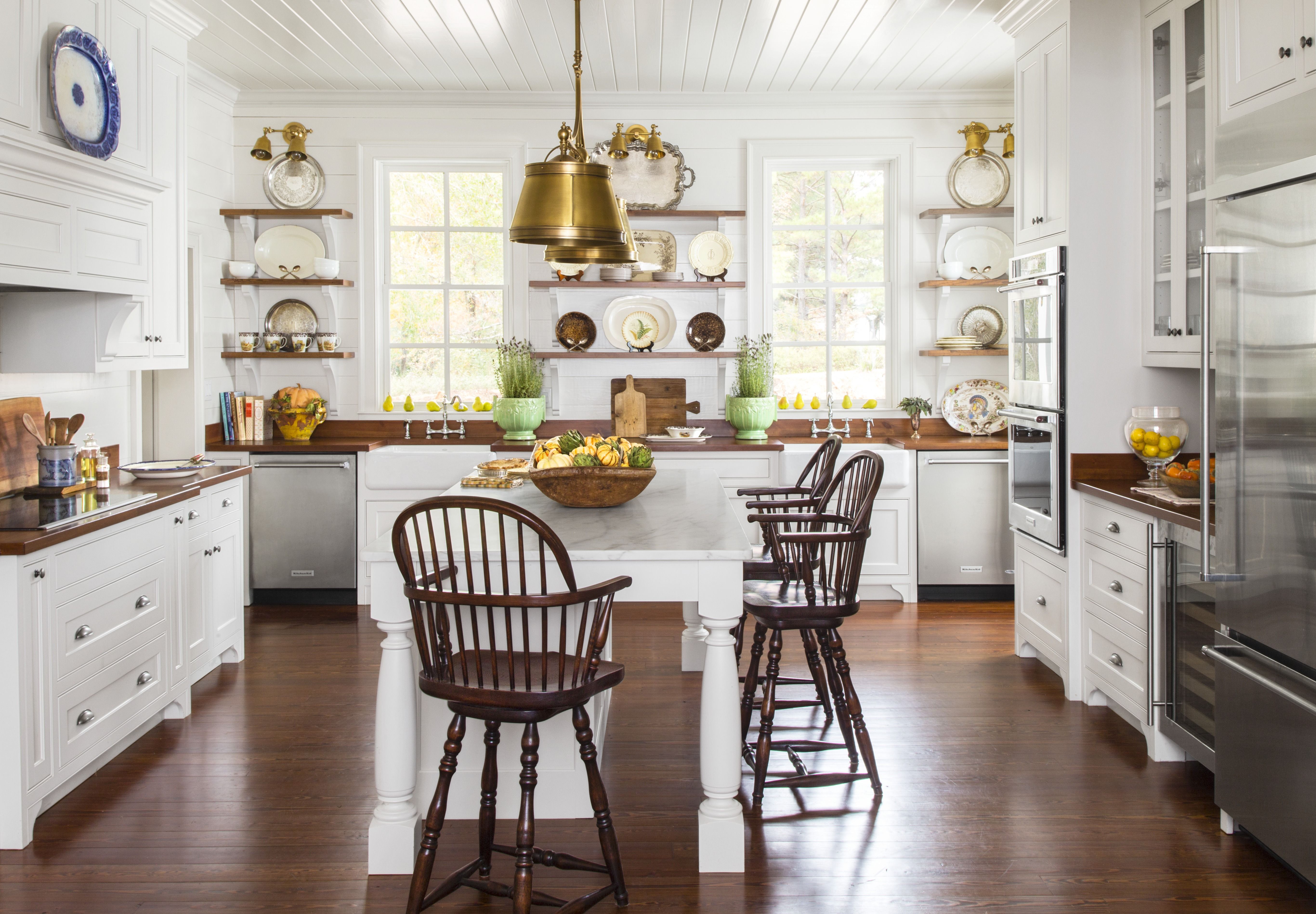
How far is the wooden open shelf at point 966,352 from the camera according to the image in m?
6.14

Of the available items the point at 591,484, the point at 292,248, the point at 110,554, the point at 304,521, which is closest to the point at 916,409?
the point at 591,484

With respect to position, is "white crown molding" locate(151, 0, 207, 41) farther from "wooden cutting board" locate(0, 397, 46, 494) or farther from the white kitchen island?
the white kitchen island

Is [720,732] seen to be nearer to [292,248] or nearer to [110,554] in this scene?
[110,554]

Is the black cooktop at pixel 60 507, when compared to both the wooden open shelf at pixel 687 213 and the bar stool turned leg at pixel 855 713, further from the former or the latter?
the wooden open shelf at pixel 687 213

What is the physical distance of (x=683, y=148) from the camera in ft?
20.6

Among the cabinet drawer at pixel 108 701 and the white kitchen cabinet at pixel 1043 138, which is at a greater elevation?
the white kitchen cabinet at pixel 1043 138

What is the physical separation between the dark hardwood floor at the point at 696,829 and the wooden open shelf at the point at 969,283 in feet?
8.51

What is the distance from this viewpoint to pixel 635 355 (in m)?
6.26

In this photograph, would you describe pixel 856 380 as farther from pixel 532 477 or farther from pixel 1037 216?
pixel 532 477

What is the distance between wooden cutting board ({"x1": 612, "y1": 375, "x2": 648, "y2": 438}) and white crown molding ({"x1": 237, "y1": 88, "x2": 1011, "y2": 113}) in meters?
1.65

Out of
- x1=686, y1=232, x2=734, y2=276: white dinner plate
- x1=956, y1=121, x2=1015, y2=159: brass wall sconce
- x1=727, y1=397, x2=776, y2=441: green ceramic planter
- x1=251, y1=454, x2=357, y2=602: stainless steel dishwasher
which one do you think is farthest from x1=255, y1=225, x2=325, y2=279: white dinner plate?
x1=956, y1=121, x2=1015, y2=159: brass wall sconce

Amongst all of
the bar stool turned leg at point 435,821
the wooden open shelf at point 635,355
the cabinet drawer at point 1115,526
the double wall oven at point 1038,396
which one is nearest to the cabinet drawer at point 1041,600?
the double wall oven at point 1038,396

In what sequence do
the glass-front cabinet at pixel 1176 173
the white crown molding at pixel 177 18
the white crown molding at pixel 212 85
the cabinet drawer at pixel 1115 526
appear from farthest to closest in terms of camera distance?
1. the white crown molding at pixel 212 85
2. the white crown molding at pixel 177 18
3. the glass-front cabinet at pixel 1176 173
4. the cabinet drawer at pixel 1115 526

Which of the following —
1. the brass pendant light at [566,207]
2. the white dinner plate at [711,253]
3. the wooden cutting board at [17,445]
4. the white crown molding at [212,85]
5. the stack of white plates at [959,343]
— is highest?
the white crown molding at [212,85]
